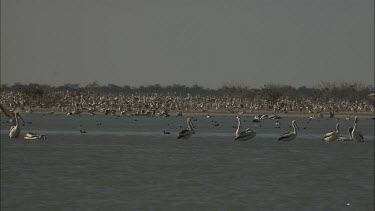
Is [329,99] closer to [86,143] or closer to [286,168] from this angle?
[86,143]

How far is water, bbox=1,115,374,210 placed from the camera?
16109 millimetres

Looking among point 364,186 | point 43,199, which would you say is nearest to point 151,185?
point 43,199

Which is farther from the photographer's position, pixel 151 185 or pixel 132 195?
pixel 151 185

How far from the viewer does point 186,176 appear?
20703 millimetres

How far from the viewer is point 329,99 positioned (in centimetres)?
12056

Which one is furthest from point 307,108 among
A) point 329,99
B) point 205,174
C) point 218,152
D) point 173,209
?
point 173,209

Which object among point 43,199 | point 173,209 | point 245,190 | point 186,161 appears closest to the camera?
point 173,209

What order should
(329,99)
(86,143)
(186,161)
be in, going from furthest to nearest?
(329,99)
(86,143)
(186,161)

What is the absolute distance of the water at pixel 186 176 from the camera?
16.1m

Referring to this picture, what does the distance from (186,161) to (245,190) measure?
7.44 m

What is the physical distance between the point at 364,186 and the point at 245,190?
109 inches

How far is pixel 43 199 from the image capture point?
1639 centimetres

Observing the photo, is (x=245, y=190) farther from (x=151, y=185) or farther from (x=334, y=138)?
(x=334, y=138)

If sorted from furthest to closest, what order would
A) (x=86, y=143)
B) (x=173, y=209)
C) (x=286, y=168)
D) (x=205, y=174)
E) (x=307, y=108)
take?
(x=307, y=108)
(x=86, y=143)
(x=286, y=168)
(x=205, y=174)
(x=173, y=209)
